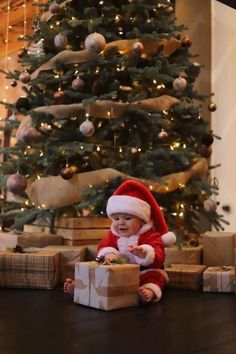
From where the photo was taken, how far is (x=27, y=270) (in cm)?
158

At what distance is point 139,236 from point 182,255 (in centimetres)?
40

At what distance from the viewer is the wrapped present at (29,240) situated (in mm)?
1947

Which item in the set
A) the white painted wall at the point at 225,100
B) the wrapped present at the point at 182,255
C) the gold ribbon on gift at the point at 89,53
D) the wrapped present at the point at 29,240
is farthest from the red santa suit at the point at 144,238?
the white painted wall at the point at 225,100

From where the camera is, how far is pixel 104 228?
2.15m

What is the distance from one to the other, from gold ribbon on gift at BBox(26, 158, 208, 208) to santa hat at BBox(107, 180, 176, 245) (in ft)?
1.70

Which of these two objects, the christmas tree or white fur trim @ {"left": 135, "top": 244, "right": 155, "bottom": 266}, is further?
the christmas tree

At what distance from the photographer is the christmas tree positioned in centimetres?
210

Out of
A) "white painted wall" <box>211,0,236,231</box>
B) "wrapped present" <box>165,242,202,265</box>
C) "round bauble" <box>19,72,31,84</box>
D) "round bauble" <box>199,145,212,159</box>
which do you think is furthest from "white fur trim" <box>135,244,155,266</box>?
"white painted wall" <box>211,0,236,231</box>

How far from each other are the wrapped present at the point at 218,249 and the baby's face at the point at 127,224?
0.45 meters

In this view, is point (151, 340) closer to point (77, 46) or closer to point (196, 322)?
point (196, 322)

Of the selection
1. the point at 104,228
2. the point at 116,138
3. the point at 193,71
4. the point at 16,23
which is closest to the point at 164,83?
the point at 193,71

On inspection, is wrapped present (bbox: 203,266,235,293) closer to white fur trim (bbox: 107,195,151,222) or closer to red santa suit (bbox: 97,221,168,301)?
red santa suit (bbox: 97,221,168,301)

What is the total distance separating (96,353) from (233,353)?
0.27 meters

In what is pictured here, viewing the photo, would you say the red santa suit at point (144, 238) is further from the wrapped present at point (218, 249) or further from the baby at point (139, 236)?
the wrapped present at point (218, 249)
